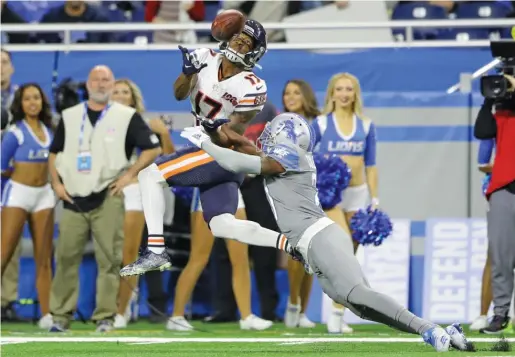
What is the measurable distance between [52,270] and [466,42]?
190 inches

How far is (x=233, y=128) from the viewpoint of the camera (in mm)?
9125

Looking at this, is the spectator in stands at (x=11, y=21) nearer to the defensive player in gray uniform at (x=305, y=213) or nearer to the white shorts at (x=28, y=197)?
the white shorts at (x=28, y=197)

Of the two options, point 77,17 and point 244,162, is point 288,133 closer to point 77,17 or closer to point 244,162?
point 244,162

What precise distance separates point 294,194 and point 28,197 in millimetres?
4470

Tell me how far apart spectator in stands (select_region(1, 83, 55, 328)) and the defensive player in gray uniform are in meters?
3.95

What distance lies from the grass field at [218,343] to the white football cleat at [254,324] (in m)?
0.08

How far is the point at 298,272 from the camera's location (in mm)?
11461

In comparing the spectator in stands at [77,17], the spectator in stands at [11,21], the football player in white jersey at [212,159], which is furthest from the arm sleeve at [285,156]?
Answer: the spectator in stands at [11,21]

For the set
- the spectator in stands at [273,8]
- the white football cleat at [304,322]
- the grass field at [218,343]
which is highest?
the spectator in stands at [273,8]

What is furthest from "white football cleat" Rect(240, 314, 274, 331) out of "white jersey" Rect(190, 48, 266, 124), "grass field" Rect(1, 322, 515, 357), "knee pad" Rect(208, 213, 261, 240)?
"white jersey" Rect(190, 48, 266, 124)

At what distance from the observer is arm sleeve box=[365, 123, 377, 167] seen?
444 inches

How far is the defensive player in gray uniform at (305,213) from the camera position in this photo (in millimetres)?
7727

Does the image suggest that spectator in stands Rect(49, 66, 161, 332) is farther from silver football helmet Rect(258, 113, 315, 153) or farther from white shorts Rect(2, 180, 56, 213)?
silver football helmet Rect(258, 113, 315, 153)

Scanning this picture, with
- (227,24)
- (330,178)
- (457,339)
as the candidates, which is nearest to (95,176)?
(330,178)
